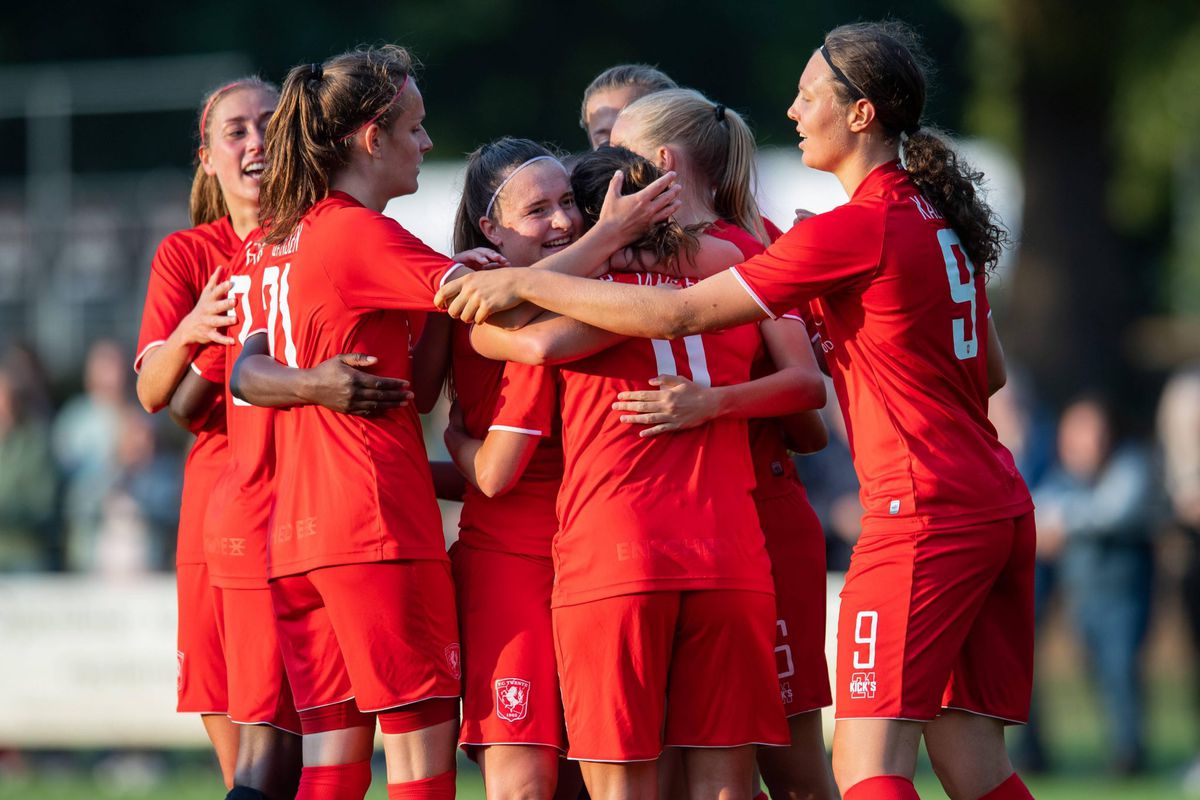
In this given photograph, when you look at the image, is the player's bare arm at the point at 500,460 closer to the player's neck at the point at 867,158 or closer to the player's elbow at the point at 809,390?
the player's elbow at the point at 809,390

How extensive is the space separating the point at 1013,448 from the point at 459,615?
7028 millimetres

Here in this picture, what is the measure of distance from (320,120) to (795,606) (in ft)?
6.60

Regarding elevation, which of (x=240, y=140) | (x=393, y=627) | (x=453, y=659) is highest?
(x=240, y=140)

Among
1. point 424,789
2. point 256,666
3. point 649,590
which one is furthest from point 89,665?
point 649,590

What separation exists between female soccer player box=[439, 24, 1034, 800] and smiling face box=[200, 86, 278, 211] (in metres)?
1.26

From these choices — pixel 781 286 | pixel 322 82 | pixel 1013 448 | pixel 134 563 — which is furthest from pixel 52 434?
pixel 781 286

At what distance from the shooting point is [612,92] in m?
5.74

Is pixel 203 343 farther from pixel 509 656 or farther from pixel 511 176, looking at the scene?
pixel 509 656

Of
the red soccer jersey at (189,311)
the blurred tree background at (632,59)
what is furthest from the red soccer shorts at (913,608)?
the blurred tree background at (632,59)

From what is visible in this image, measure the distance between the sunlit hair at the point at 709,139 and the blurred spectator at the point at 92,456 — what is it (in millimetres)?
6940

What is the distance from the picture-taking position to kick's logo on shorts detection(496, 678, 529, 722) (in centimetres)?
445

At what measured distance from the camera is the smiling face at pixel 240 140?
5234mm

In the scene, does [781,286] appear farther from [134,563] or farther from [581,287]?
[134,563]

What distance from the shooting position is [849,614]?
4.36m
